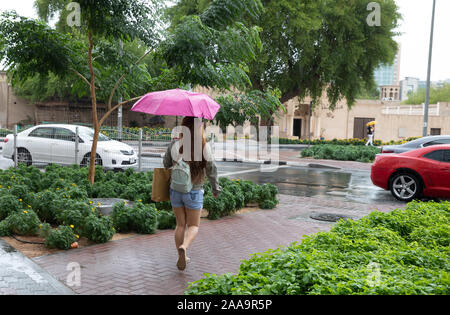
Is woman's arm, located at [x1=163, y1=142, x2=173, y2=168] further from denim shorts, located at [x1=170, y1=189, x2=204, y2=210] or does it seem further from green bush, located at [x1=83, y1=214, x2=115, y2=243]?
green bush, located at [x1=83, y1=214, x2=115, y2=243]

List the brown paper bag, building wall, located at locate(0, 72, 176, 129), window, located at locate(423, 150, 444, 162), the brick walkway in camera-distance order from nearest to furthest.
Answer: the brick walkway → the brown paper bag → window, located at locate(423, 150, 444, 162) → building wall, located at locate(0, 72, 176, 129)

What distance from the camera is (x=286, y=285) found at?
10.7 feet

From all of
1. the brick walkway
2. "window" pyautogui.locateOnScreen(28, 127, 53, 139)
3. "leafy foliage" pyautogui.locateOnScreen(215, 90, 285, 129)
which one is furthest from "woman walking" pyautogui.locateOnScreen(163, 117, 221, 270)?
"window" pyautogui.locateOnScreen(28, 127, 53, 139)

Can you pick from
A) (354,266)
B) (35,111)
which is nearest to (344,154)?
(354,266)

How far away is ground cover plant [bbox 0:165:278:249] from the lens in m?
6.26

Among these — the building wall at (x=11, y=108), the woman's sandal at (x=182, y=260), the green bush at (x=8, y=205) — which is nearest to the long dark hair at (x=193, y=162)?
the woman's sandal at (x=182, y=260)

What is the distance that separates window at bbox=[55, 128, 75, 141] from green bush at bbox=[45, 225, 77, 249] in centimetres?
834

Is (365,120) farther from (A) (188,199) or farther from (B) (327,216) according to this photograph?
(A) (188,199)

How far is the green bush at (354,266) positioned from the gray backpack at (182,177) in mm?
1349

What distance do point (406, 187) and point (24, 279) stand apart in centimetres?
945

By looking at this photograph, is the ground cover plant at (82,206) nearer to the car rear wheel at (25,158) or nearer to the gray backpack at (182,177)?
the gray backpack at (182,177)

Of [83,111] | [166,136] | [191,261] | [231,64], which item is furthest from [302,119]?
[191,261]

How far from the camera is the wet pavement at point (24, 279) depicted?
168 inches
